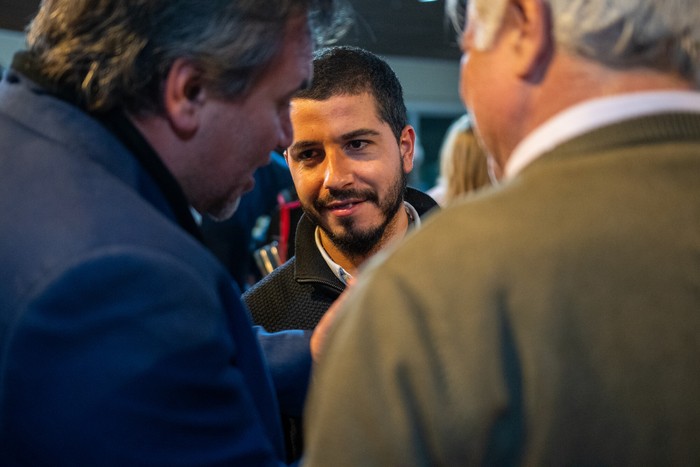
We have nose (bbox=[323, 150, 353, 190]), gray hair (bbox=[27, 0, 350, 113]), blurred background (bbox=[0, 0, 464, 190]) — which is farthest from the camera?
blurred background (bbox=[0, 0, 464, 190])

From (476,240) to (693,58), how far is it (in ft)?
1.12

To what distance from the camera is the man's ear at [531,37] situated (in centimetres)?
92

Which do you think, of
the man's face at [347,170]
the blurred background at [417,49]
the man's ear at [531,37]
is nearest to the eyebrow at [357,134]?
the man's face at [347,170]

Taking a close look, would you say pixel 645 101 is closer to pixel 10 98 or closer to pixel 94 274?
pixel 94 274

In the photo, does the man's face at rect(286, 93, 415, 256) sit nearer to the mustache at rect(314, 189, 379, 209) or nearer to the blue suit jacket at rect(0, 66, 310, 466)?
the mustache at rect(314, 189, 379, 209)

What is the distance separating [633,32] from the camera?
89cm

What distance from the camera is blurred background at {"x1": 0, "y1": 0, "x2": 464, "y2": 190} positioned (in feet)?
26.7

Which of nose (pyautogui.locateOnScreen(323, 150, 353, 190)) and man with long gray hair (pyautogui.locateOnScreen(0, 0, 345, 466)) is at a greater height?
man with long gray hair (pyautogui.locateOnScreen(0, 0, 345, 466))

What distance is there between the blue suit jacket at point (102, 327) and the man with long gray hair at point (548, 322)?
278mm

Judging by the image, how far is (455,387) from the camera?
80cm

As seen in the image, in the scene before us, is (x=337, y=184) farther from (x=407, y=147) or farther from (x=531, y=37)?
(x=531, y=37)

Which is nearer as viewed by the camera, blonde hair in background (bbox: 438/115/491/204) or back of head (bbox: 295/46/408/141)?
back of head (bbox: 295/46/408/141)

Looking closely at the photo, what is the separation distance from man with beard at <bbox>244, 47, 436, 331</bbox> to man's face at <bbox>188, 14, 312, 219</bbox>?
2.19ft

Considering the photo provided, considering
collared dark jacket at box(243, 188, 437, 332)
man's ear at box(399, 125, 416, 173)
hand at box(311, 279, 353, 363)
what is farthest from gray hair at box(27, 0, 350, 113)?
man's ear at box(399, 125, 416, 173)
